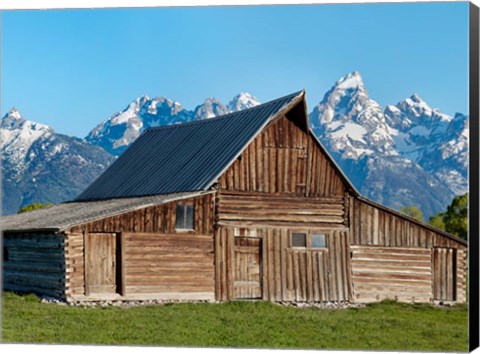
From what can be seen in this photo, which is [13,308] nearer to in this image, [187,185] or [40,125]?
[187,185]

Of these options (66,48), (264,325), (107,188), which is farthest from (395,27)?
(264,325)

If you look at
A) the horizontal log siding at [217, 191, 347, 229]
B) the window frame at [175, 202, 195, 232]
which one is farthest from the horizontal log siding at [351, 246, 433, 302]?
the window frame at [175, 202, 195, 232]

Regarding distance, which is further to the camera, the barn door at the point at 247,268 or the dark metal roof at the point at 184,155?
the dark metal roof at the point at 184,155

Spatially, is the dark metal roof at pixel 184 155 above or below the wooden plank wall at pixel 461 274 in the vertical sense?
above

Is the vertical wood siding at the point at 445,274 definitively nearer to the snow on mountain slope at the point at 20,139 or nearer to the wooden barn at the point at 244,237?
the wooden barn at the point at 244,237

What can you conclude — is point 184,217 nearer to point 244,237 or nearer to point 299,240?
point 244,237

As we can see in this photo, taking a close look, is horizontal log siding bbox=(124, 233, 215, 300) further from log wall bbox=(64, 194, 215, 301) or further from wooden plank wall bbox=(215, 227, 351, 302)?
wooden plank wall bbox=(215, 227, 351, 302)

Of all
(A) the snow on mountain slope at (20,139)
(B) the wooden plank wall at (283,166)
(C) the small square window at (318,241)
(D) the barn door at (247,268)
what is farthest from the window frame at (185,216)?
(A) the snow on mountain slope at (20,139)
